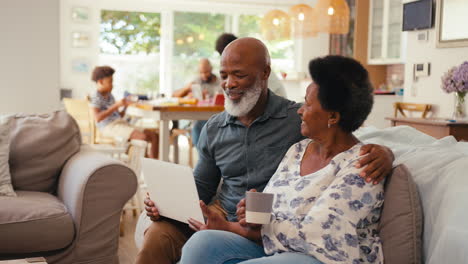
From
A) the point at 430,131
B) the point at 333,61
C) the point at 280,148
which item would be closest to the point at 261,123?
the point at 280,148

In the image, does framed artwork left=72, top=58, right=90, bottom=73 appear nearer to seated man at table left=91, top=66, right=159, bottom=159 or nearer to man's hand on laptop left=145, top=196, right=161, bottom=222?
seated man at table left=91, top=66, right=159, bottom=159

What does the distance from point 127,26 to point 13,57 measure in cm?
548

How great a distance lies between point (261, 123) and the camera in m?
2.15

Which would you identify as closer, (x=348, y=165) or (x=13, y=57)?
(x=348, y=165)

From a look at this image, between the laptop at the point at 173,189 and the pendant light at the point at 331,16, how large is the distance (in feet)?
14.2

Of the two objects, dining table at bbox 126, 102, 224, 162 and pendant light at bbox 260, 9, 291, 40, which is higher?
pendant light at bbox 260, 9, 291, 40

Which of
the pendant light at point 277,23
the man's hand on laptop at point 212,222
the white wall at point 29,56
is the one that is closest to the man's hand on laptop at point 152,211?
the man's hand on laptop at point 212,222

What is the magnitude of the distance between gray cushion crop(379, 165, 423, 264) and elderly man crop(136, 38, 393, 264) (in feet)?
1.83

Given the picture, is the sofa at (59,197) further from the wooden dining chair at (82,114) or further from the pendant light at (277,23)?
the pendant light at (277,23)

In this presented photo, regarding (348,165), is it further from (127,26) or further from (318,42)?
(318,42)

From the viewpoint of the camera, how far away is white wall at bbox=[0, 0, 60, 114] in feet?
12.8

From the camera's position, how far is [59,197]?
3.00 metres

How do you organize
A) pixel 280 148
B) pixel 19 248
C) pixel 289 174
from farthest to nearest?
pixel 19 248 < pixel 280 148 < pixel 289 174

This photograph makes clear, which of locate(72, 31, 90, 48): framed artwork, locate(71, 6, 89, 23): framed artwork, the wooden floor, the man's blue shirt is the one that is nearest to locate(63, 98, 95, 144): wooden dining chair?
→ the wooden floor
